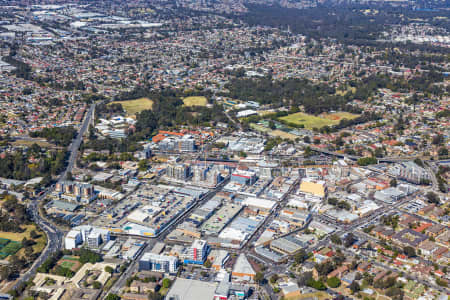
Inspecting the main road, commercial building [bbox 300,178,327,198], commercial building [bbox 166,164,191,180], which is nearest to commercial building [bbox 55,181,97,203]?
the main road

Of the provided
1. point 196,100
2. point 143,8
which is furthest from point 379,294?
point 143,8

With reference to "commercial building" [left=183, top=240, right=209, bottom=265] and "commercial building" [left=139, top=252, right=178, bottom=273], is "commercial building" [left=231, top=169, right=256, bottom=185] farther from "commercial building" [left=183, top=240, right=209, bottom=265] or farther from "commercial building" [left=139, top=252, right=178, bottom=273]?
"commercial building" [left=139, top=252, right=178, bottom=273]

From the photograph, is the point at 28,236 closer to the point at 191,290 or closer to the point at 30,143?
the point at 191,290

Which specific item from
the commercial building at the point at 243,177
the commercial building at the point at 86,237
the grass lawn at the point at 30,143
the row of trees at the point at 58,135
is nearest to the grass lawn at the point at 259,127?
the commercial building at the point at 243,177

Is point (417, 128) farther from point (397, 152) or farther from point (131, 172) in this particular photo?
point (131, 172)

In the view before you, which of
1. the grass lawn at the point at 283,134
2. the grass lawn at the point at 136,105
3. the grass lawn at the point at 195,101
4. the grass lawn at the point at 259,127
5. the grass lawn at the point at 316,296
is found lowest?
the grass lawn at the point at 316,296

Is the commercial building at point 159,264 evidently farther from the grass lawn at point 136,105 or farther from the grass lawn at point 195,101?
the grass lawn at point 195,101
